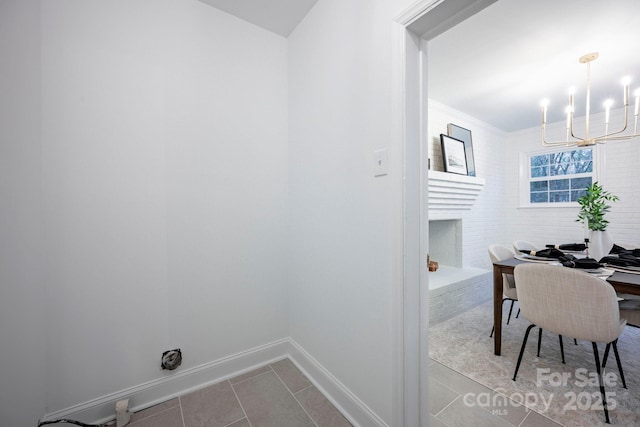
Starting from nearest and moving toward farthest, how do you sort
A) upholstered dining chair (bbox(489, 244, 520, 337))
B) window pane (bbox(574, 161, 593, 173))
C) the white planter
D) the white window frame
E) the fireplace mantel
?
the white planter, upholstered dining chair (bbox(489, 244, 520, 337)), the fireplace mantel, the white window frame, window pane (bbox(574, 161, 593, 173))

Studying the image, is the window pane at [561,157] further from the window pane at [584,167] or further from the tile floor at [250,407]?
the tile floor at [250,407]

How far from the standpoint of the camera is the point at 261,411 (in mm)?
1433

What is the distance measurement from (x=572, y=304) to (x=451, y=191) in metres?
1.91

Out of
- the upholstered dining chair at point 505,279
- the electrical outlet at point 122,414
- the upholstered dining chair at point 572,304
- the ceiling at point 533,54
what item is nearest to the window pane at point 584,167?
the ceiling at point 533,54

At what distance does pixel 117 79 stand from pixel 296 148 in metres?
1.10

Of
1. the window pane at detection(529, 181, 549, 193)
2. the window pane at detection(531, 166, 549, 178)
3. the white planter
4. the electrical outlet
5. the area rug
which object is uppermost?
the window pane at detection(531, 166, 549, 178)

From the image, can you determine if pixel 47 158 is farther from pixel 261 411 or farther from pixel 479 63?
pixel 479 63

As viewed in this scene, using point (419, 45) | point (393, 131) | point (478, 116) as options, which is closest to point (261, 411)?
point (393, 131)

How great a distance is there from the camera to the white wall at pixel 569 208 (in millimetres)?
3359

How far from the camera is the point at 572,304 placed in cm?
150

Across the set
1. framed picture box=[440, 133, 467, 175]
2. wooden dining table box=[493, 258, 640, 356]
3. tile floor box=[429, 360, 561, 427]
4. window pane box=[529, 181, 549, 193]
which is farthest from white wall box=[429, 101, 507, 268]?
tile floor box=[429, 360, 561, 427]

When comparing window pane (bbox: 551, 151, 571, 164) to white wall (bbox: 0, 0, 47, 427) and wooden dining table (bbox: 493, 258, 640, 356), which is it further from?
white wall (bbox: 0, 0, 47, 427)

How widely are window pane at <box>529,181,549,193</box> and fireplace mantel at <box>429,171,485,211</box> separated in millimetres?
1518

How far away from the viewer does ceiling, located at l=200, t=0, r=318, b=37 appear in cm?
166
